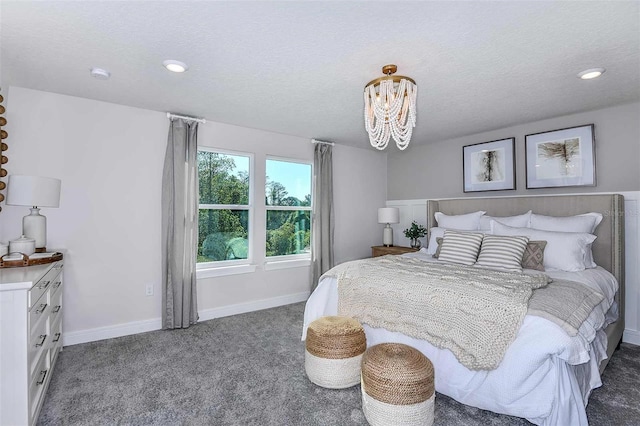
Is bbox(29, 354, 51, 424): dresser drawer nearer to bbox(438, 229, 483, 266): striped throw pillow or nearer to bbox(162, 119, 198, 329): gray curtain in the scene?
bbox(162, 119, 198, 329): gray curtain

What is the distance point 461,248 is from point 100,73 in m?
3.42

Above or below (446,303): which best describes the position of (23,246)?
above

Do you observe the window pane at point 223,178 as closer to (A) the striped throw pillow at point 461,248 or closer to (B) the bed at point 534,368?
(B) the bed at point 534,368

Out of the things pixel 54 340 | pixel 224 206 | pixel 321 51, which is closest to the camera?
pixel 321 51

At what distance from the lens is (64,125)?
9.59 feet

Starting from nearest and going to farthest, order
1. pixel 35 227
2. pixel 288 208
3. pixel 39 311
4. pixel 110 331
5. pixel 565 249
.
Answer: pixel 39 311
pixel 35 227
pixel 565 249
pixel 110 331
pixel 288 208

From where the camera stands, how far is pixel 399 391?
1.69 metres

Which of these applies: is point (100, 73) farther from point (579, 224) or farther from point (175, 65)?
point (579, 224)

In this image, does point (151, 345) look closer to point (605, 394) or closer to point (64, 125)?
point (64, 125)

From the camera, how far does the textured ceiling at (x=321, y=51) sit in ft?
5.57

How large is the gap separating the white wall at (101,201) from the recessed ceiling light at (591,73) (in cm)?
339

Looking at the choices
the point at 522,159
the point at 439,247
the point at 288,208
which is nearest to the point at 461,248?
the point at 439,247

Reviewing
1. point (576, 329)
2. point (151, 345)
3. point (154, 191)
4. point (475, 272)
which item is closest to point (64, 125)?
point (154, 191)

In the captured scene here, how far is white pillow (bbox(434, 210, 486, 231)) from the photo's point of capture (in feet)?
12.2
